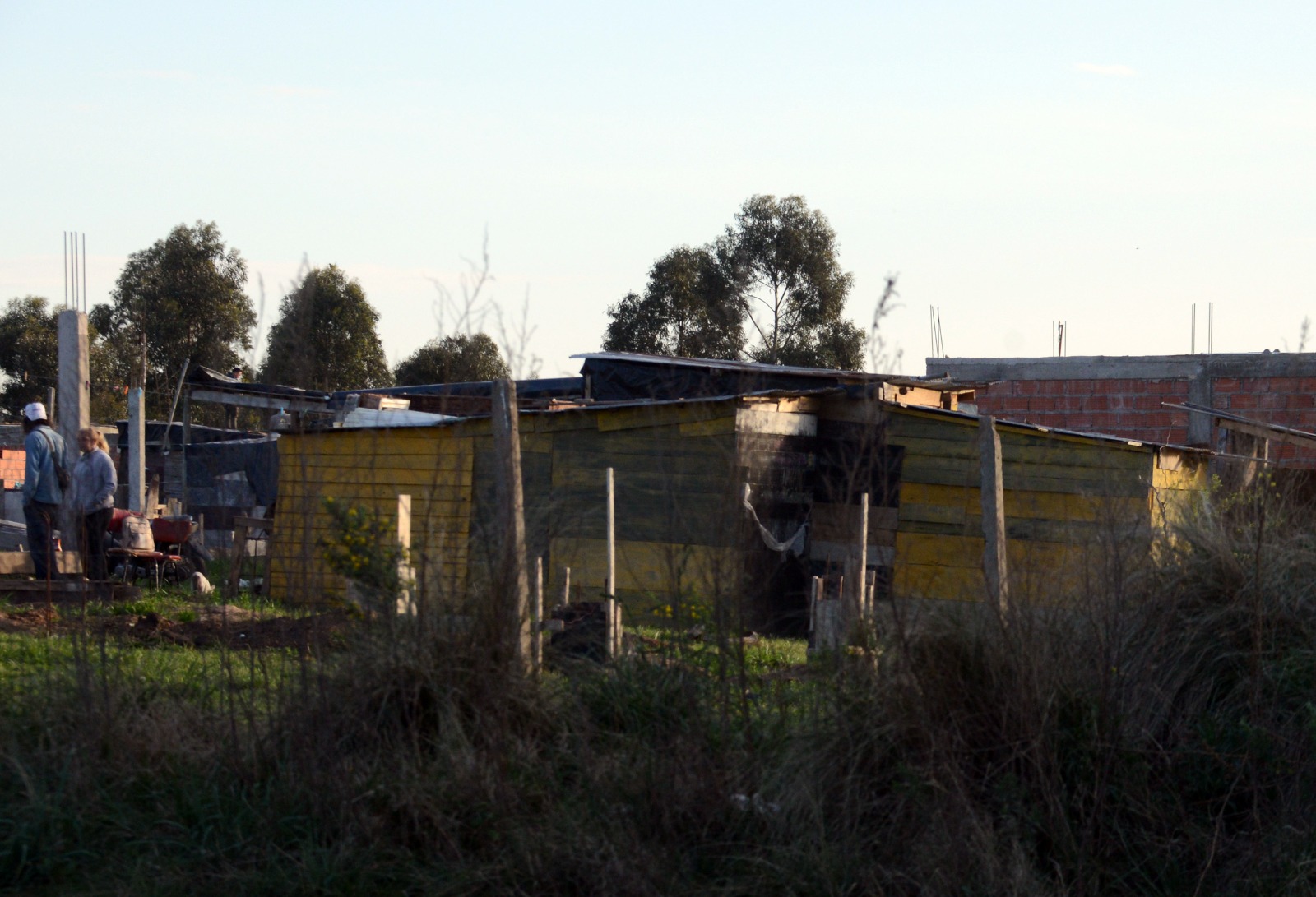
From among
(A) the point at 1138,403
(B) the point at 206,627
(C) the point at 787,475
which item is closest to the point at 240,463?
(C) the point at 787,475

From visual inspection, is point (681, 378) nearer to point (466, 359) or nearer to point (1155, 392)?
point (1155, 392)

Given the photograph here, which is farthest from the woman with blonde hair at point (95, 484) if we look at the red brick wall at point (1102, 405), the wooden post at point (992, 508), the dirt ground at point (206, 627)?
the red brick wall at point (1102, 405)

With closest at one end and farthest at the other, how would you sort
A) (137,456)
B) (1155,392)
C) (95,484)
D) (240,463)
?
1. (95,484)
2. (1155,392)
3. (137,456)
4. (240,463)

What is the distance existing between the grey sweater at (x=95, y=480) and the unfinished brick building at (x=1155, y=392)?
986 centimetres

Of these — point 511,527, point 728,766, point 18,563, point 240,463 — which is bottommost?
point 728,766

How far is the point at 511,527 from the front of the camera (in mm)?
5199

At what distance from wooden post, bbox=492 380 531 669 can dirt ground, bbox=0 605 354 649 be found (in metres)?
0.72

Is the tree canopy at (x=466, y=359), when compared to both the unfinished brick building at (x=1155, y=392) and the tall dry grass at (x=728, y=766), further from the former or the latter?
the unfinished brick building at (x=1155, y=392)

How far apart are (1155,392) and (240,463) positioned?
14241 mm

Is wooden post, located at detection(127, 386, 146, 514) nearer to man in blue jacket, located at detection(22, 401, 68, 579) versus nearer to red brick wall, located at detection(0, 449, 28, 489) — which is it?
man in blue jacket, located at detection(22, 401, 68, 579)

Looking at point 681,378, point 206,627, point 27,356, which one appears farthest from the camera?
point 27,356

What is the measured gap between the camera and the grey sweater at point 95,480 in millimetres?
11023

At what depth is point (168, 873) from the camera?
4594mm

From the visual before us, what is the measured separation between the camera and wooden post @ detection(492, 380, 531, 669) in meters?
5.16
